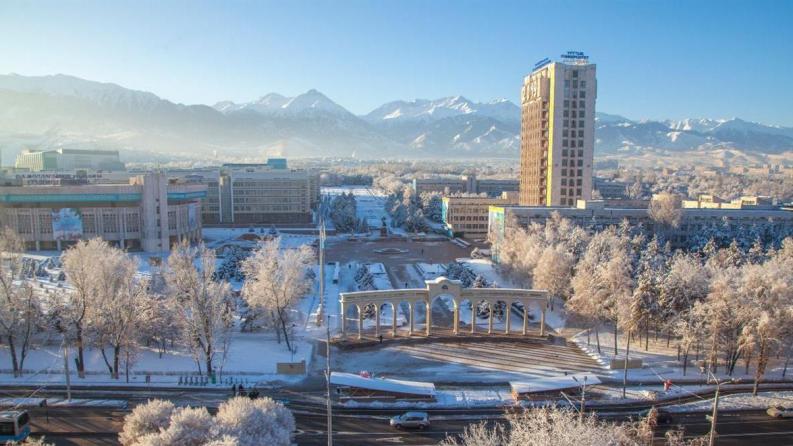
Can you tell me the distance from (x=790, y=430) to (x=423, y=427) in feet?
51.6

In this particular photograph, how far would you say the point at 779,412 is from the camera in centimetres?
2522

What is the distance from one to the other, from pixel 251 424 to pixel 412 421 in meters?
8.36

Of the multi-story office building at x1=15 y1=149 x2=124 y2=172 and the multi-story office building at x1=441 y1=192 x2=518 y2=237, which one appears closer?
the multi-story office building at x1=441 y1=192 x2=518 y2=237

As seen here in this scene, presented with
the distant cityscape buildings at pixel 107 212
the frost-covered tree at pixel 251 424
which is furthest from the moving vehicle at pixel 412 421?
the distant cityscape buildings at pixel 107 212

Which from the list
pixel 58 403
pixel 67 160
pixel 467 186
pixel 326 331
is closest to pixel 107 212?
pixel 326 331

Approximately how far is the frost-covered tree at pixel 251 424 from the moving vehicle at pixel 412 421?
6.48 metres

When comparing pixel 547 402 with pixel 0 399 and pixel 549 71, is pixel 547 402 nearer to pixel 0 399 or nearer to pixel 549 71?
pixel 0 399

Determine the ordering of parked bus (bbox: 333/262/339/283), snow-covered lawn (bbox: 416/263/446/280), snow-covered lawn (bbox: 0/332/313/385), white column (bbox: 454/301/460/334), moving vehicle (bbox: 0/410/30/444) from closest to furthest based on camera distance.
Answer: moving vehicle (bbox: 0/410/30/444), snow-covered lawn (bbox: 0/332/313/385), white column (bbox: 454/301/460/334), parked bus (bbox: 333/262/339/283), snow-covered lawn (bbox: 416/263/446/280)

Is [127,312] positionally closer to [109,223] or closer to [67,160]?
[109,223]

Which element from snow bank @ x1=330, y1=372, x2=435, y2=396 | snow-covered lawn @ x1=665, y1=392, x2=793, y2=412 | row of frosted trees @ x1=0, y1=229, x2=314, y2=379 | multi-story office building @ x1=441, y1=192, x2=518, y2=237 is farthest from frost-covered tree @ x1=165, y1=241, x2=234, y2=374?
multi-story office building @ x1=441, y1=192, x2=518, y2=237

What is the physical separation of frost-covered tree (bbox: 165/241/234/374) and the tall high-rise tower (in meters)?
A: 51.2

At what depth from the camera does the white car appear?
2520cm

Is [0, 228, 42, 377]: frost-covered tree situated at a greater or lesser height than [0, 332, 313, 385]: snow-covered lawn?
greater

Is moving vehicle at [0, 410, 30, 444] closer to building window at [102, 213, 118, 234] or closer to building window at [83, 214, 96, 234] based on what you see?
building window at [102, 213, 118, 234]
